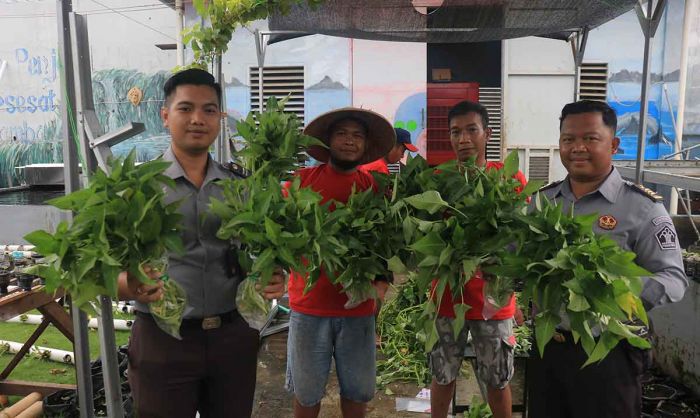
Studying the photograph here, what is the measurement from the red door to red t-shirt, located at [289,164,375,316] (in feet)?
19.9

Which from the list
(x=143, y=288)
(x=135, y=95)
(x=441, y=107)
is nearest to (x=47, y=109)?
(x=135, y=95)

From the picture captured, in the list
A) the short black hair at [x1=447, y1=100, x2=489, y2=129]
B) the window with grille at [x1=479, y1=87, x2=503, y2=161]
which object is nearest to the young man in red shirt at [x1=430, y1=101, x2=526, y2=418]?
the short black hair at [x1=447, y1=100, x2=489, y2=129]

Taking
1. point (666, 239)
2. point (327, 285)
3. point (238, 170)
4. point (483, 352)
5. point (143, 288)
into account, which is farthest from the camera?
point (483, 352)

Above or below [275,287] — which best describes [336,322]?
below

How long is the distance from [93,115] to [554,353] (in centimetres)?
232

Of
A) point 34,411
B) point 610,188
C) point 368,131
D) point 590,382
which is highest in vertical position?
point 368,131

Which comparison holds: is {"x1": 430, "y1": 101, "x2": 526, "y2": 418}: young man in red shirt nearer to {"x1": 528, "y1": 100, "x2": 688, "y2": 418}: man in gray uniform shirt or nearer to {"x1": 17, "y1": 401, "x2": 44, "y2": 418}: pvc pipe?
{"x1": 528, "y1": 100, "x2": 688, "y2": 418}: man in gray uniform shirt

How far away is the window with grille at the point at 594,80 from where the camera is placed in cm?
870

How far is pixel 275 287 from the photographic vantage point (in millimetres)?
1954

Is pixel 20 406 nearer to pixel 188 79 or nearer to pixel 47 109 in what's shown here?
pixel 188 79

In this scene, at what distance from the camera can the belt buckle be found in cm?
213

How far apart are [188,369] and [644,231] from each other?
1.98 metres

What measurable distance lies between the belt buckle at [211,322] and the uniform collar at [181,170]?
59 cm

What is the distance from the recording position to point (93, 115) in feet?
7.53
